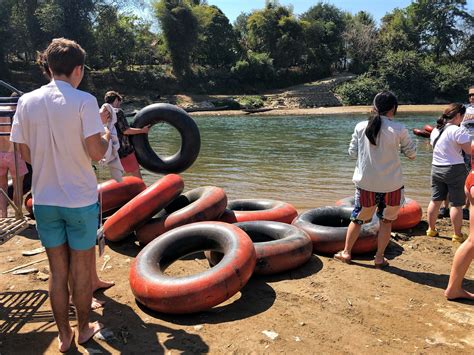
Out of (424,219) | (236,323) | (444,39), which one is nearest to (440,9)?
(444,39)

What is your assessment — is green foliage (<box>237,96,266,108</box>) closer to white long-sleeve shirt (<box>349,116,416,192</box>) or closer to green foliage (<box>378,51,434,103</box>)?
green foliage (<box>378,51,434,103</box>)

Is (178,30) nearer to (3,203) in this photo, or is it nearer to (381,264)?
(3,203)

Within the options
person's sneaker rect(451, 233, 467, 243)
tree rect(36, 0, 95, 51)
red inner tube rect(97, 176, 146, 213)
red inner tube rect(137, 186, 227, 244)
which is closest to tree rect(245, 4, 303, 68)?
tree rect(36, 0, 95, 51)

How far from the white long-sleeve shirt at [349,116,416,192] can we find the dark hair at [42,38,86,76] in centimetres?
289

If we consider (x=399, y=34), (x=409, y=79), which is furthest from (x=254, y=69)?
(x=399, y=34)

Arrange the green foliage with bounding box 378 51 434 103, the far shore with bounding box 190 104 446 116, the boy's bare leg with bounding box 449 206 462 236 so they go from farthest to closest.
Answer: the green foliage with bounding box 378 51 434 103 < the far shore with bounding box 190 104 446 116 < the boy's bare leg with bounding box 449 206 462 236

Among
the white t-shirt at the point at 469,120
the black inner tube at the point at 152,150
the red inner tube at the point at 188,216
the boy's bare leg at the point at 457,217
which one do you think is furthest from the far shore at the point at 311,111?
the red inner tube at the point at 188,216

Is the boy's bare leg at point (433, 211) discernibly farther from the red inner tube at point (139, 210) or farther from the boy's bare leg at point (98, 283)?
the boy's bare leg at point (98, 283)

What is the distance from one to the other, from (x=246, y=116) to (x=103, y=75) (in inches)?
773

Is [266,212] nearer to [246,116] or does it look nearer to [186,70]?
[246,116]

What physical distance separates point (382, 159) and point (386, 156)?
0.16ft

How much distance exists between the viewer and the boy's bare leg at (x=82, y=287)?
3066mm

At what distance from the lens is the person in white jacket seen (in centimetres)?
439

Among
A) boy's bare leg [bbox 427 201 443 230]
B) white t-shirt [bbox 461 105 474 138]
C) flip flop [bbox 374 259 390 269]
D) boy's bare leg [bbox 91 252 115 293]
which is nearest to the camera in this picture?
boy's bare leg [bbox 91 252 115 293]
